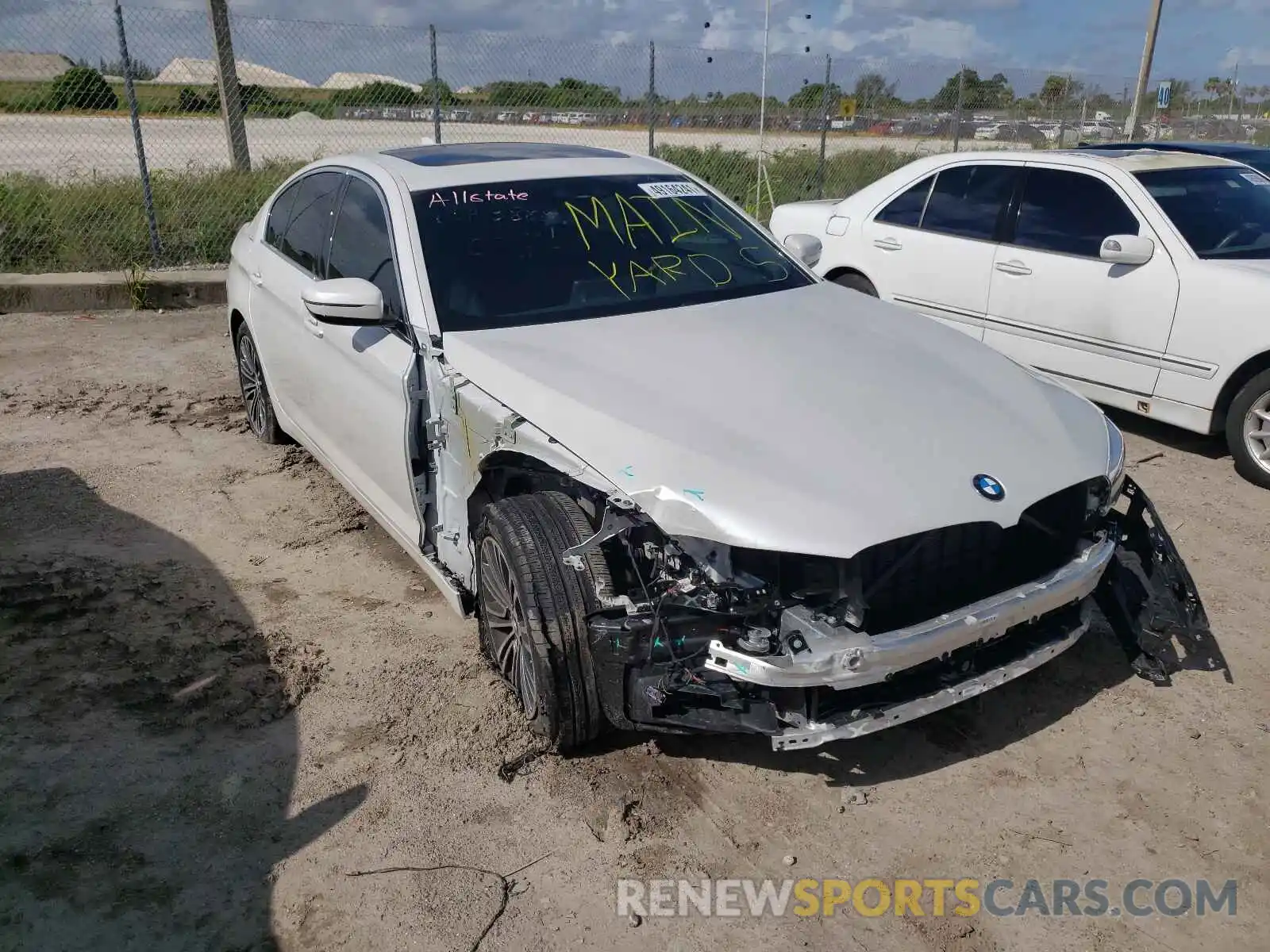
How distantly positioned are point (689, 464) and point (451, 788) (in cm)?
127

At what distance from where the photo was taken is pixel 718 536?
109 inches

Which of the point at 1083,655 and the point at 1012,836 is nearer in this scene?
the point at 1012,836

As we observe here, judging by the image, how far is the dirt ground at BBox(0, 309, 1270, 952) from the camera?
2.75 metres

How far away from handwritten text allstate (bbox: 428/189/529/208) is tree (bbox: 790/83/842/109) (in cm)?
1072

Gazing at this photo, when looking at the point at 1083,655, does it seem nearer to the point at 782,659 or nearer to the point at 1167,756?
the point at 1167,756

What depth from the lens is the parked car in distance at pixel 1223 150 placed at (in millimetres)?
6742

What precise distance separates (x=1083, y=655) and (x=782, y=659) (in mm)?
1806

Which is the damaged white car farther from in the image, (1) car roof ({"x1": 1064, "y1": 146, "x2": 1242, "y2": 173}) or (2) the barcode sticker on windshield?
(1) car roof ({"x1": 1064, "y1": 146, "x2": 1242, "y2": 173})

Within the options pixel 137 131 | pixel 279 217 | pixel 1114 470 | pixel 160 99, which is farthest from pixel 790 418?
pixel 160 99

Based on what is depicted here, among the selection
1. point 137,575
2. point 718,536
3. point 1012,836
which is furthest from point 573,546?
point 137,575

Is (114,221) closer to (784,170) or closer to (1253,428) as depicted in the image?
(784,170)

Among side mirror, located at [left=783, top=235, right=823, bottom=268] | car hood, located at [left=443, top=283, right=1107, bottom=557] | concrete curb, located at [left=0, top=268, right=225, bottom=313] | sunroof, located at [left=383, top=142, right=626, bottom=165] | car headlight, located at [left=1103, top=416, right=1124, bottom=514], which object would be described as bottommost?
concrete curb, located at [left=0, top=268, right=225, bottom=313]

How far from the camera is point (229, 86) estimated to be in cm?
1156

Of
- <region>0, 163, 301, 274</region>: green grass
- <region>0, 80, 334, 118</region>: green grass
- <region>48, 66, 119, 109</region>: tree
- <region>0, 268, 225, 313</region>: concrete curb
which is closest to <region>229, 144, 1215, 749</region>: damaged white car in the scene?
<region>0, 268, 225, 313</region>: concrete curb
